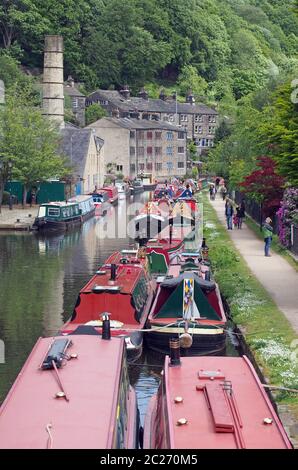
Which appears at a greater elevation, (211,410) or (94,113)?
(94,113)

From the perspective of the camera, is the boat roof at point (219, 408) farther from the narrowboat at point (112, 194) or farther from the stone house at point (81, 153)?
the narrowboat at point (112, 194)

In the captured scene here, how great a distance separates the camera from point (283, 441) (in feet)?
43.1

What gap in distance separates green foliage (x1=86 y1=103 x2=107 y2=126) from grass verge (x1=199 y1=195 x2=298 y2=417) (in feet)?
317

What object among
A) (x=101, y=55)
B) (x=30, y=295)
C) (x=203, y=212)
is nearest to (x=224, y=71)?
(x=101, y=55)

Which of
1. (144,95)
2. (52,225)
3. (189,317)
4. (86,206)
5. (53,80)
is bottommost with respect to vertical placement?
(189,317)

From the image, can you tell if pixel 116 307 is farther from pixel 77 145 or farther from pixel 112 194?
pixel 77 145

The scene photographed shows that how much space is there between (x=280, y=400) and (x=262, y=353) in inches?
166

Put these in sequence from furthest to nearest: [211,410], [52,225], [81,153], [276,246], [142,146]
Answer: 1. [142,146]
2. [81,153]
3. [52,225]
4. [276,246]
5. [211,410]

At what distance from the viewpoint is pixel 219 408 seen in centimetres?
1407

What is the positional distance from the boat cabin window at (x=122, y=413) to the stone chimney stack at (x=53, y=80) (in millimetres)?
81713

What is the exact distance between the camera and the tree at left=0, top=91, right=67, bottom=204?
68688mm

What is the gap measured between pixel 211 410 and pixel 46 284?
78.5 ft

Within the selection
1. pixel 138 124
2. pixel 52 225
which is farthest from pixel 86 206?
pixel 138 124

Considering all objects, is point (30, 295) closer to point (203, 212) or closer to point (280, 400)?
point (280, 400)
